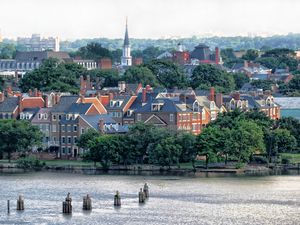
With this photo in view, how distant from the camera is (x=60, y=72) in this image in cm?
14988

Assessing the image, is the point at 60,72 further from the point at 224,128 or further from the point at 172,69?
the point at 224,128

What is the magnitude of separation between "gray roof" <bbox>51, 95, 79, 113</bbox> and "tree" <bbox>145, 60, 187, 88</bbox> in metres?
39.1

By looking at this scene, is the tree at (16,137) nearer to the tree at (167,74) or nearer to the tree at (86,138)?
the tree at (86,138)

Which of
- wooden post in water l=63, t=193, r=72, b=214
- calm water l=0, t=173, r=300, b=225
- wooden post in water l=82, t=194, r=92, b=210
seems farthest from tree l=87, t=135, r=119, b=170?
wooden post in water l=63, t=193, r=72, b=214

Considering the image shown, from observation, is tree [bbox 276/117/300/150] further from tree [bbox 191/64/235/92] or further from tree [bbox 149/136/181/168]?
tree [bbox 191/64/235/92]

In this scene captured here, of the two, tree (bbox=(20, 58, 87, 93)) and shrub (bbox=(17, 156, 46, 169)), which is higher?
tree (bbox=(20, 58, 87, 93))

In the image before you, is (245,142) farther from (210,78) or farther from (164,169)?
(210,78)

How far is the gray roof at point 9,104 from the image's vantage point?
382 ft

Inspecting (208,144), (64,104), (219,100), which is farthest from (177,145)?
(219,100)

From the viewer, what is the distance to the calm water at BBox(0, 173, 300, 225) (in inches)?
2857

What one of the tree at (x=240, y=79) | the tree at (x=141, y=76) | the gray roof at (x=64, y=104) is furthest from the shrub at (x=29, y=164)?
the tree at (x=240, y=79)

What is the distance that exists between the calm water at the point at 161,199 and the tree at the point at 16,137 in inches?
347

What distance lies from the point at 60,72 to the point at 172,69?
48.6 ft

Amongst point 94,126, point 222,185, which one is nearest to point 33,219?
point 222,185
